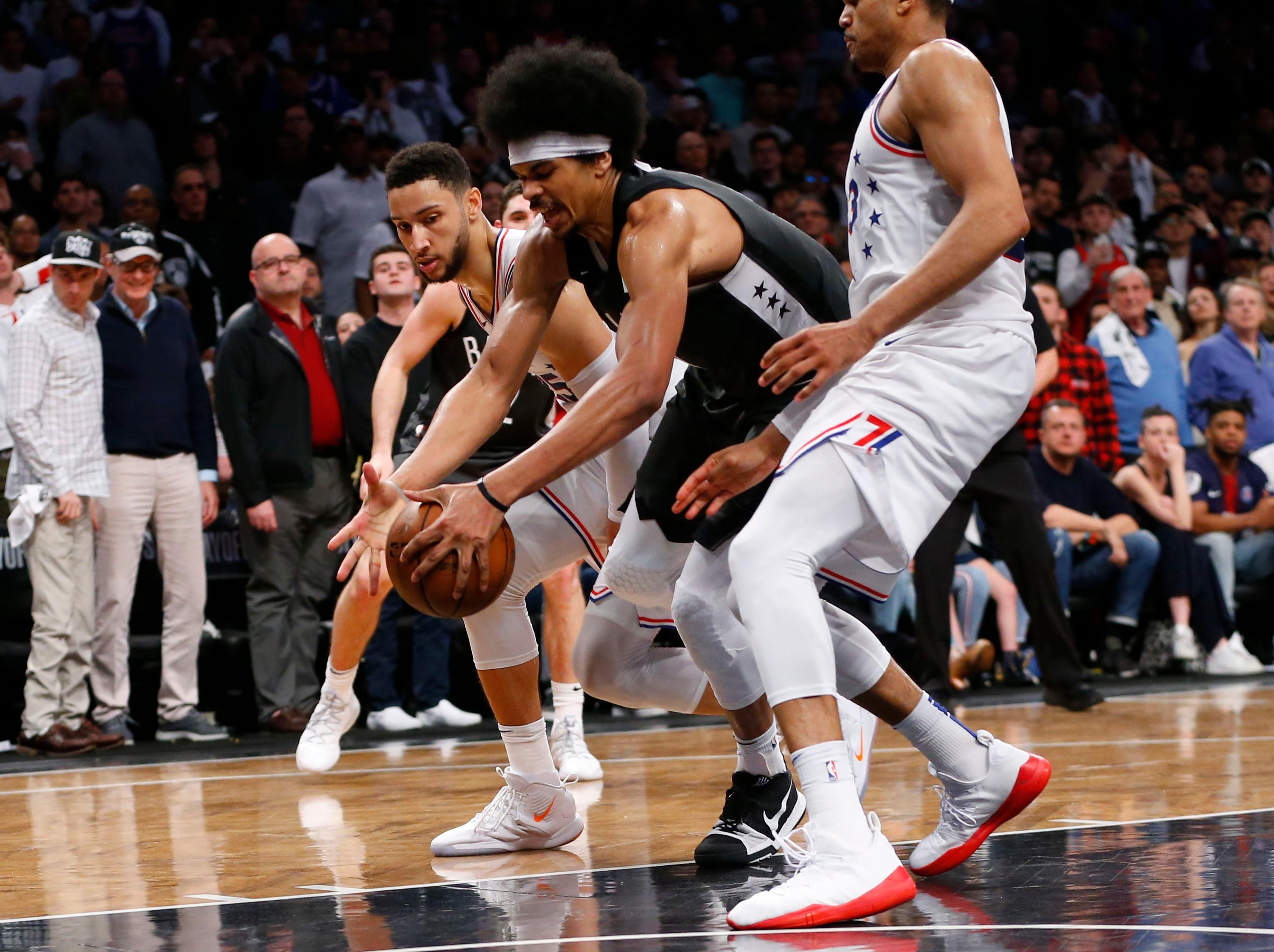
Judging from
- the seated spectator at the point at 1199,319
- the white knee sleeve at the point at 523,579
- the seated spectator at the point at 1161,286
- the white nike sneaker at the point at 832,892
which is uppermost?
the seated spectator at the point at 1161,286

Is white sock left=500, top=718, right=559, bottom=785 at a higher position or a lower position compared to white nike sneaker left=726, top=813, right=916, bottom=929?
higher

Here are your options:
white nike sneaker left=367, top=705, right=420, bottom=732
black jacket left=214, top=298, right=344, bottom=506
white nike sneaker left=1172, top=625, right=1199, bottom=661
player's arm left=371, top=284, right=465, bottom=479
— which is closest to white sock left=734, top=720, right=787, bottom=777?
player's arm left=371, top=284, right=465, bottom=479

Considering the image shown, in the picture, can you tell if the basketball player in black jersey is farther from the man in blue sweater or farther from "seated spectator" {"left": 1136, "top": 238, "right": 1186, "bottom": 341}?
"seated spectator" {"left": 1136, "top": 238, "right": 1186, "bottom": 341}

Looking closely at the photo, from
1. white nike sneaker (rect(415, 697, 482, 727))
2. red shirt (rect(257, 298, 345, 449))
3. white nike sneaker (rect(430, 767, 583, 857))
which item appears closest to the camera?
white nike sneaker (rect(430, 767, 583, 857))

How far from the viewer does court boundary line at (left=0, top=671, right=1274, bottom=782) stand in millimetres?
6391

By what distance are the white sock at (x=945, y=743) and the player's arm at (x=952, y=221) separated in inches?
Result: 33.1

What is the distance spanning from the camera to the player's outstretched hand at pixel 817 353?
3.11m

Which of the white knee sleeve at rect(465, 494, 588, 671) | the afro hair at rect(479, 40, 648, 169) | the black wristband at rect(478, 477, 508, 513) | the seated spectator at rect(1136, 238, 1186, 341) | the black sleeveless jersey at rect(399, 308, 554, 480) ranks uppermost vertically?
the seated spectator at rect(1136, 238, 1186, 341)

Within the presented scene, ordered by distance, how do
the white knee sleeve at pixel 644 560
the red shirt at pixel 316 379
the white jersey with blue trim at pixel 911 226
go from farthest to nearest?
the red shirt at pixel 316 379
the white knee sleeve at pixel 644 560
the white jersey with blue trim at pixel 911 226

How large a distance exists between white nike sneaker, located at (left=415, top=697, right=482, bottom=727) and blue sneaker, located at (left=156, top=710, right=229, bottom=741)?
0.91m

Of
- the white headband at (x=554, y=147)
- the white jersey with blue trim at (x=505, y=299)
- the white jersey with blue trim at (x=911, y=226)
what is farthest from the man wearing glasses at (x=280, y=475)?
the white jersey with blue trim at (x=911, y=226)

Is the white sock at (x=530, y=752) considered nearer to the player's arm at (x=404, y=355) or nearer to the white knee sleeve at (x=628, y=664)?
the white knee sleeve at (x=628, y=664)

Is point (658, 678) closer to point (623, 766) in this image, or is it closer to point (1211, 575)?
point (623, 766)

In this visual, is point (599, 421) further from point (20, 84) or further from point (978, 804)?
point (20, 84)
